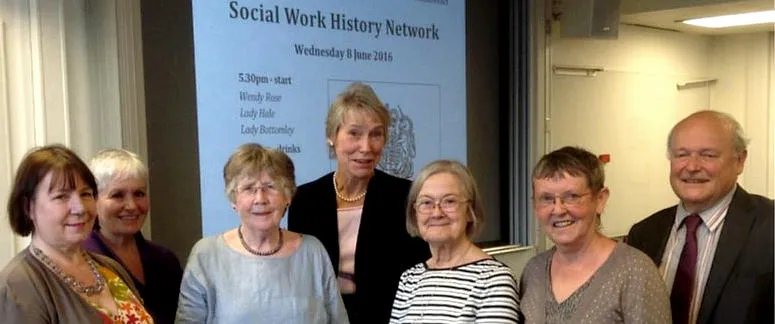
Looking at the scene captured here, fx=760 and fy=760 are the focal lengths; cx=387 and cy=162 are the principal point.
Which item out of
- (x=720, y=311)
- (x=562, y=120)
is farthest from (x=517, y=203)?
(x=720, y=311)

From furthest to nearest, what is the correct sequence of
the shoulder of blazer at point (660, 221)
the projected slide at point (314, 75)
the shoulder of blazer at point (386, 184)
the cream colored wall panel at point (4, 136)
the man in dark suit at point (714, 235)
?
the projected slide at point (314, 75)
the cream colored wall panel at point (4, 136)
the shoulder of blazer at point (386, 184)
the shoulder of blazer at point (660, 221)
the man in dark suit at point (714, 235)

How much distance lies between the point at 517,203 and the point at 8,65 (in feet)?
10.2

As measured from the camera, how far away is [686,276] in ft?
7.19

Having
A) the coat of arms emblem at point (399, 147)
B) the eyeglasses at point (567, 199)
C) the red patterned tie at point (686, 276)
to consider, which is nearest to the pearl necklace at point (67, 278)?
the eyeglasses at point (567, 199)

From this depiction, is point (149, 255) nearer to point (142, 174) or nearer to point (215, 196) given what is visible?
point (142, 174)

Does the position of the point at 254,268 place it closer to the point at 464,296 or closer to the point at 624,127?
the point at 464,296

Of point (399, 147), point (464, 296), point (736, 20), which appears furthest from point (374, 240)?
point (736, 20)

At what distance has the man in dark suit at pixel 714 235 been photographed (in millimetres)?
2080

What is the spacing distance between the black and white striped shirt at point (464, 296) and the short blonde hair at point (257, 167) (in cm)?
46

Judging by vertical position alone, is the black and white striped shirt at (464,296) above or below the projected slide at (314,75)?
below

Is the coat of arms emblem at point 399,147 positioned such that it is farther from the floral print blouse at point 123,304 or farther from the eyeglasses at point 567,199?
the floral print blouse at point 123,304

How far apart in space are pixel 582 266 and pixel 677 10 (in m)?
3.42

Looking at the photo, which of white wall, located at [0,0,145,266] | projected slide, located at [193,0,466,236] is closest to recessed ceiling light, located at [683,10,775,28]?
projected slide, located at [193,0,466,236]

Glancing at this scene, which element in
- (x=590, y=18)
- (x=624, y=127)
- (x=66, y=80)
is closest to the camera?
(x=66, y=80)
